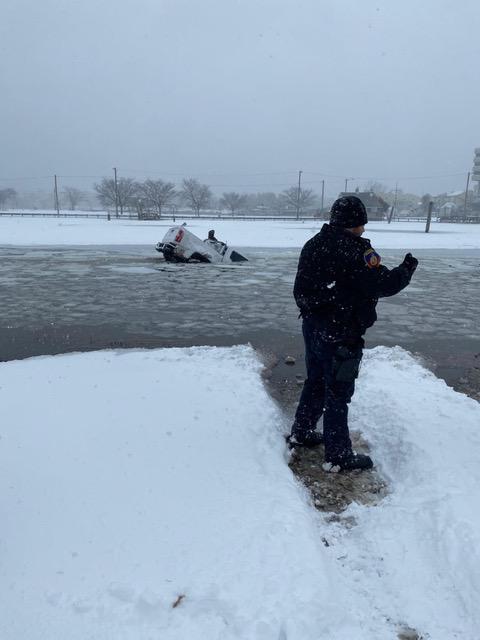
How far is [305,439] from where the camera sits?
3.70m

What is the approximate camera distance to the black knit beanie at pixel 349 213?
10.3ft

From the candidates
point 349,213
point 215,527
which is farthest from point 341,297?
point 215,527

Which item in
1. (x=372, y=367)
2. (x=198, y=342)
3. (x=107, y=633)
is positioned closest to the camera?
(x=107, y=633)

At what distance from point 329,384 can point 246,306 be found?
19.9 ft

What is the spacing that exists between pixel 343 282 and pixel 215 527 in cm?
169

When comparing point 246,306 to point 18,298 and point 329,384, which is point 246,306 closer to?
point 18,298

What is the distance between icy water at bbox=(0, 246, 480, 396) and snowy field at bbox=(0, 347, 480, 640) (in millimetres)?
2350

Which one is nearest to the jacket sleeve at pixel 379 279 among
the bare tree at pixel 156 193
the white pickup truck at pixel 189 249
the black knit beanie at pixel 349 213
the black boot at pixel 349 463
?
the black knit beanie at pixel 349 213

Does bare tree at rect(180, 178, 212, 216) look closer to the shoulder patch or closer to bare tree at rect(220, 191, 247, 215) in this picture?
bare tree at rect(220, 191, 247, 215)

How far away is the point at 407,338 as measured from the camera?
7141 millimetres

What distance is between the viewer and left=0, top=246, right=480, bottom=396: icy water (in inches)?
265

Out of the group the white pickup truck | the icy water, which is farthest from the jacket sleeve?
the white pickup truck

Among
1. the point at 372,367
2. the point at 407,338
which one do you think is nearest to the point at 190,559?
the point at 372,367

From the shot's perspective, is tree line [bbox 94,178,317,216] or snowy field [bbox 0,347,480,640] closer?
snowy field [bbox 0,347,480,640]
